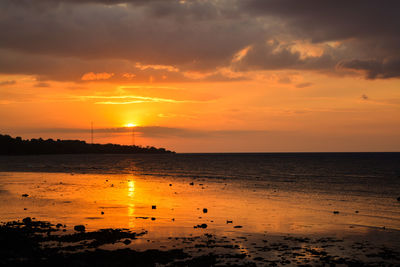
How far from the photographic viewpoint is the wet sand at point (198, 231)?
2522cm

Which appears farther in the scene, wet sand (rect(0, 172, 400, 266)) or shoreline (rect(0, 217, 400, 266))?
wet sand (rect(0, 172, 400, 266))

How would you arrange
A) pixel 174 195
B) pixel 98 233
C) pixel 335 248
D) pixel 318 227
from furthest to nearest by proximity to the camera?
pixel 174 195 < pixel 318 227 < pixel 98 233 < pixel 335 248

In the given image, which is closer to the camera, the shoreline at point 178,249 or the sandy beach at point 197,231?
the shoreline at point 178,249

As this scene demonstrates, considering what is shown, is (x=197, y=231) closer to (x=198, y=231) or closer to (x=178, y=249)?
(x=198, y=231)

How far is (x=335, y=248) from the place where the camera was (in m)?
29.2

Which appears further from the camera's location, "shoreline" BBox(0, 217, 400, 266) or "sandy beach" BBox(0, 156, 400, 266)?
"sandy beach" BBox(0, 156, 400, 266)

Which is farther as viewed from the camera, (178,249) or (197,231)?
(197,231)

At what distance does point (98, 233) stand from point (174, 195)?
30.8 metres

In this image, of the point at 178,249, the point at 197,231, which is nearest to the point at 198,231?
the point at 197,231

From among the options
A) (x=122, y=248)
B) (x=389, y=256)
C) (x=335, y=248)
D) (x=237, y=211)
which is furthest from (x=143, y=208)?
(x=389, y=256)

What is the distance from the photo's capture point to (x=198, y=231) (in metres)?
33.8

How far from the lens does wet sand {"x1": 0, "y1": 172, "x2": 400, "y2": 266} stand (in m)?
25.2

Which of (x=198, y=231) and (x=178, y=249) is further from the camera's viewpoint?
(x=198, y=231)

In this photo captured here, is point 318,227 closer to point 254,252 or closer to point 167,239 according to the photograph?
Result: point 254,252
